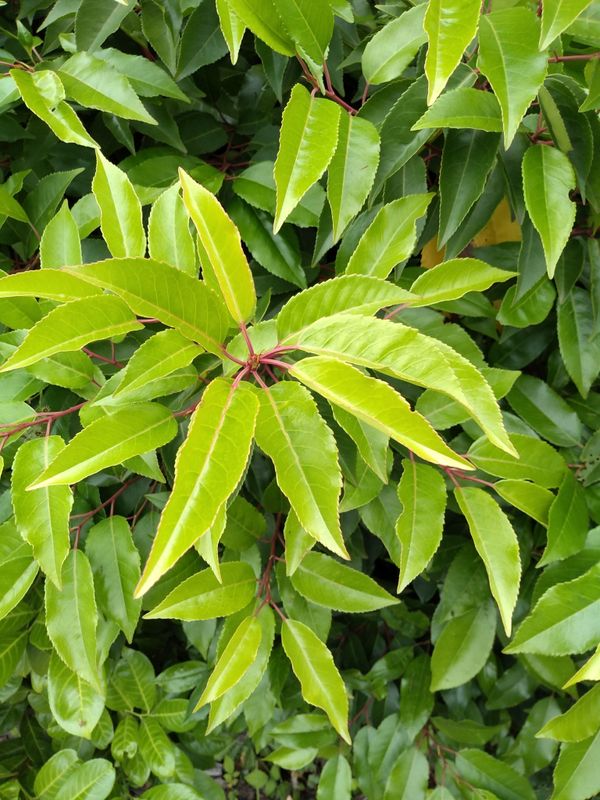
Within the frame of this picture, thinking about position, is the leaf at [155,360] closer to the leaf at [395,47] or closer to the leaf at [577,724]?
the leaf at [395,47]

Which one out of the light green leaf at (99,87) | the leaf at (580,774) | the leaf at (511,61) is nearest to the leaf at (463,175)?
the leaf at (511,61)

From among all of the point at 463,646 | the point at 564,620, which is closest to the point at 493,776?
the point at 463,646

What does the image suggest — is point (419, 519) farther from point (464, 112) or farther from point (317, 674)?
point (464, 112)

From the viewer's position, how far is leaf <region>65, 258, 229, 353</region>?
0.47 metres

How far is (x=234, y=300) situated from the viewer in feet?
1.83

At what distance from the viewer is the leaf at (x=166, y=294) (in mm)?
474

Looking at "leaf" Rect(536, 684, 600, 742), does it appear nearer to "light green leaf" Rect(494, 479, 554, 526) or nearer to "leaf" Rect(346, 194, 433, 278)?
"light green leaf" Rect(494, 479, 554, 526)

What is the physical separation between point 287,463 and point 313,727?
85 cm

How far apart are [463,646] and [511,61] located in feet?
2.55

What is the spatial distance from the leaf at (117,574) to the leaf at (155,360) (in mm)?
318

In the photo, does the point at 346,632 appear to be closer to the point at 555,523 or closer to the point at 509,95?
the point at 555,523

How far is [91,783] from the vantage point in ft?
3.56

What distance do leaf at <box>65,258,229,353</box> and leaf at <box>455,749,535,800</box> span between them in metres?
0.91

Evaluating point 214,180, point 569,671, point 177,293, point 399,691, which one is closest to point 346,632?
point 399,691
